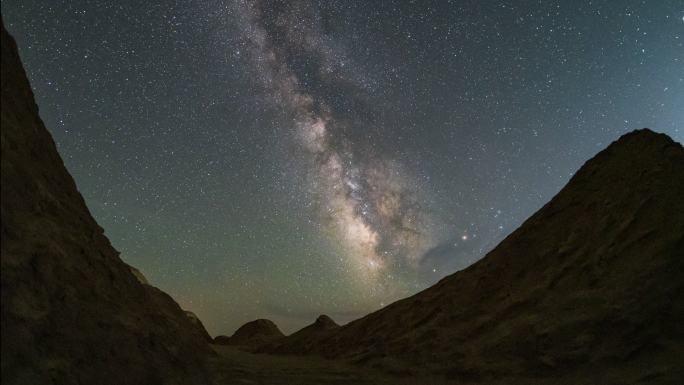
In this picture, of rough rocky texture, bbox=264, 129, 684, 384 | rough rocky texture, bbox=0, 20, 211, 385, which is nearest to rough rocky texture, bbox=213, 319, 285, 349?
rough rocky texture, bbox=264, 129, 684, 384

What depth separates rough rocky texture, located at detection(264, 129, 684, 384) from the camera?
30.9 feet

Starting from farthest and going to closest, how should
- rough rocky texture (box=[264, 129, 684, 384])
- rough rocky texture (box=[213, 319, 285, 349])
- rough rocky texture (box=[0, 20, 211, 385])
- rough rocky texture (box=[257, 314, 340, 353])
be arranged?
1. rough rocky texture (box=[213, 319, 285, 349])
2. rough rocky texture (box=[257, 314, 340, 353])
3. rough rocky texture (box=[264, 129, 684, 384])
4. rough rocky texture (box=[0, 20, 211, 385])

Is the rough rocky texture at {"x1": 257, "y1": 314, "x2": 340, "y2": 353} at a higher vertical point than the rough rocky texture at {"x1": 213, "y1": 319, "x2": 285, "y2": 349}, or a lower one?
lower

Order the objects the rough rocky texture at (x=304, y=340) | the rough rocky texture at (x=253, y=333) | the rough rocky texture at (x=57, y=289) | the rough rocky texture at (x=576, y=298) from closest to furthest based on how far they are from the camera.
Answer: the rough rocky texture at (x=57, y=289) → the rough rocky texture at (x=576, y=298) → the rough rocky texture at (x=304, y=340) → the rough rocky texture at (x=253, y=333)

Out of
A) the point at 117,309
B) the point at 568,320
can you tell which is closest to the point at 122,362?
the point at 117,309

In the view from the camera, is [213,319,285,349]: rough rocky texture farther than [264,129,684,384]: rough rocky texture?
Yes

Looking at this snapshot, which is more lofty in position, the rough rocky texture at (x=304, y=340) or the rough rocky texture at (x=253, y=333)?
the rough rocky texture at (x=253, y=333)

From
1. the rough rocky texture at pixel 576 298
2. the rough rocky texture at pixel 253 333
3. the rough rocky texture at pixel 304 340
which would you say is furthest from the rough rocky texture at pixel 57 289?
the rough rocky texture at pixel 253 333

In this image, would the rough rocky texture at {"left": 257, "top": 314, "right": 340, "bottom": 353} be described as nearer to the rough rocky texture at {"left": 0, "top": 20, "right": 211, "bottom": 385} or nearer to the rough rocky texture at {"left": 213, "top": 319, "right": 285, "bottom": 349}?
the rough rocky texture at {"left": 0, "top": 20, "right": 211, "bottom": 385}

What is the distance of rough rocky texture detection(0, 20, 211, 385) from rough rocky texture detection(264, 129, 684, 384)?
Answer: 8.20 meters

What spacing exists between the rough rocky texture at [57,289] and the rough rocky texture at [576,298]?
8.20 metres

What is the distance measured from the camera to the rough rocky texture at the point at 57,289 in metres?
4.64

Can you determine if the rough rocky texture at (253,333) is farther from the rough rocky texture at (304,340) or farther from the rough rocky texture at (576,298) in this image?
the rough rocky texture at (576,298)

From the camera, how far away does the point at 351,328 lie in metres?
18.6
